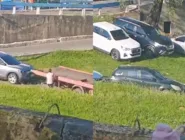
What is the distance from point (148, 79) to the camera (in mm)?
3719

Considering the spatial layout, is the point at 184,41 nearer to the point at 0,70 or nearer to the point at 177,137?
the point at 177,137

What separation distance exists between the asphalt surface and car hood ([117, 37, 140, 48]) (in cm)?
21

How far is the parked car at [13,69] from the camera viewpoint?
4.13 metres

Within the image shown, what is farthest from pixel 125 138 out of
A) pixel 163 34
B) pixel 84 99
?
pixel 163 34

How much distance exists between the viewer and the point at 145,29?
146 inches

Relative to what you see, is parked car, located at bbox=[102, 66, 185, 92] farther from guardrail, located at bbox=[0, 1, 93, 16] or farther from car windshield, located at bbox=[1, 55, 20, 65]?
car windshield, located at bbox=[1, 55, 20, 65]

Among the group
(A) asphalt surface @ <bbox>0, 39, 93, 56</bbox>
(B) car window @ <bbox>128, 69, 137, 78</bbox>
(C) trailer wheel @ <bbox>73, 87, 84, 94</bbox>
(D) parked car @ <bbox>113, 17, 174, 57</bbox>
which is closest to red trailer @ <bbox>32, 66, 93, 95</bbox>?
(C) trailer wheel @ <bbox>73, 87, 84, 94</bbox>

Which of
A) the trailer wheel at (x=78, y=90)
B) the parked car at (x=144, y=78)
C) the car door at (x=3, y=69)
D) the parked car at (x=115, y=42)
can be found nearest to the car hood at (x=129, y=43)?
the parked car at (x=115, y=42)

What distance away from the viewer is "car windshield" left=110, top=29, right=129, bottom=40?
3701 mm

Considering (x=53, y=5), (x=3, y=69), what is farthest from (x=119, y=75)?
(x=3, y=69)

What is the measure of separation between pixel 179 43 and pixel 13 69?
3.33 ft

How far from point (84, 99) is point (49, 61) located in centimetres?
33

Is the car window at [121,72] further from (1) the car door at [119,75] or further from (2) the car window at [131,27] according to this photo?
(2) the car window at [131,27]

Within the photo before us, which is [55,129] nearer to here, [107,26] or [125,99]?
[125,99]
